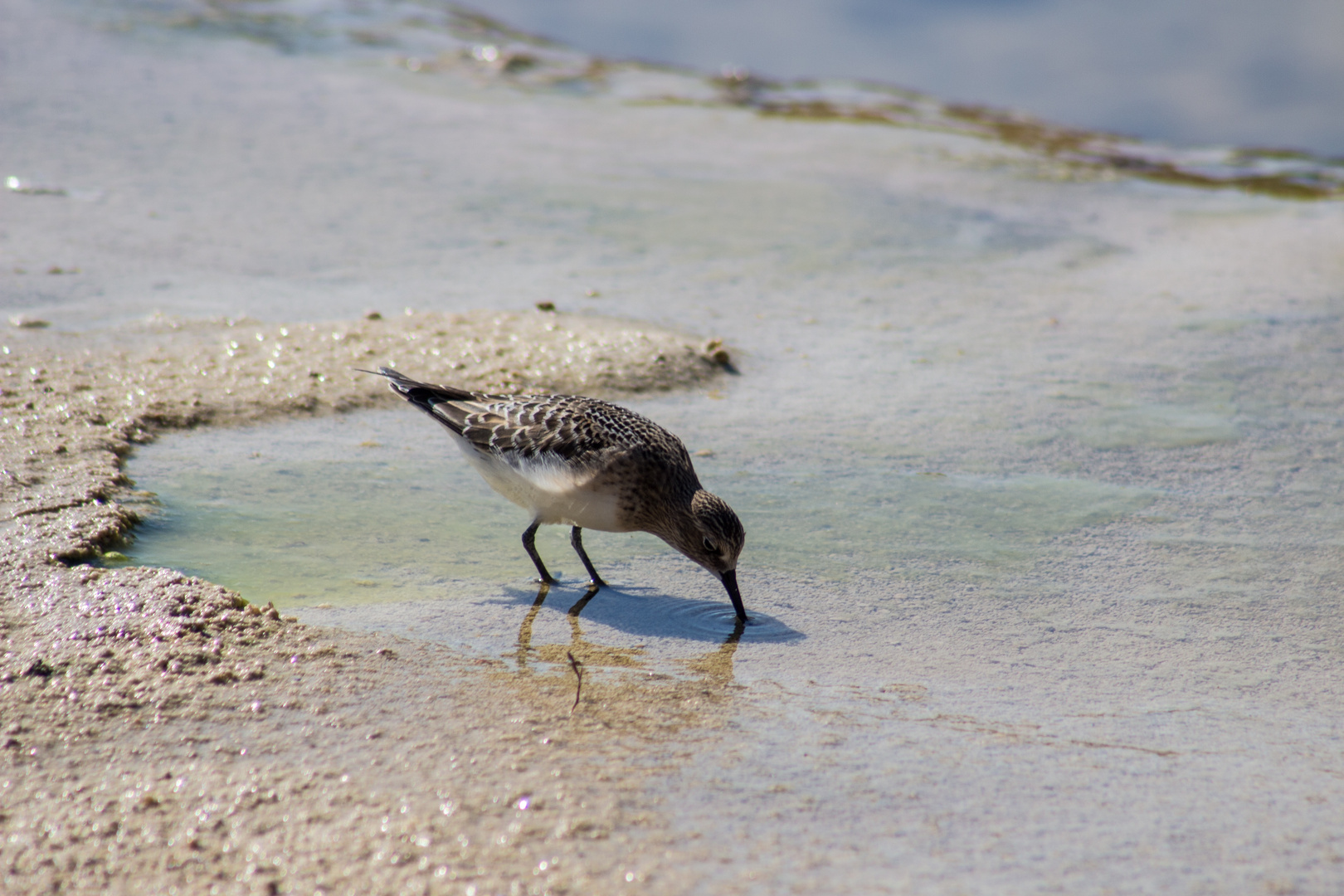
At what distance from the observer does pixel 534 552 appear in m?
4.53

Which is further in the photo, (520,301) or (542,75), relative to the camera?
(542,75)

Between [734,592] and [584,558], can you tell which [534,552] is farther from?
[734,592]

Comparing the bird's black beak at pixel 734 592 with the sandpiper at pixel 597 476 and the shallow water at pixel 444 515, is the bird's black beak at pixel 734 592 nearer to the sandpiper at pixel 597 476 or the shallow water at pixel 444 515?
the sandpiper at pixel 597 476

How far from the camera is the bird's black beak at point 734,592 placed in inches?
165

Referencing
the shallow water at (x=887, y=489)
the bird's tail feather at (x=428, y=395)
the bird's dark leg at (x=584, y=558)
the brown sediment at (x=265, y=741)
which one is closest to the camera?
the brown sediment at (x=265, y=741)

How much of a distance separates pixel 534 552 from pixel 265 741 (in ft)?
4.93

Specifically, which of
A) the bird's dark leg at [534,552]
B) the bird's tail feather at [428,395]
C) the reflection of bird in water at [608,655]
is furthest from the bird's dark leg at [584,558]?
the bird's tail feather at [428,395]

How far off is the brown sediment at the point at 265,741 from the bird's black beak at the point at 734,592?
47cm

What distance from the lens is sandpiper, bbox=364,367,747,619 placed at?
427 cm

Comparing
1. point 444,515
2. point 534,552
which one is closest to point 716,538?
point 534,552

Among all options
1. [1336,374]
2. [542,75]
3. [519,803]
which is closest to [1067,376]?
[1336,374]

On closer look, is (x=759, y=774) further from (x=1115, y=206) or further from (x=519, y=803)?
(x=1115, y=206)

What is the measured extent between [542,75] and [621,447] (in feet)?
33.9

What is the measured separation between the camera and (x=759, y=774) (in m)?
3.12
